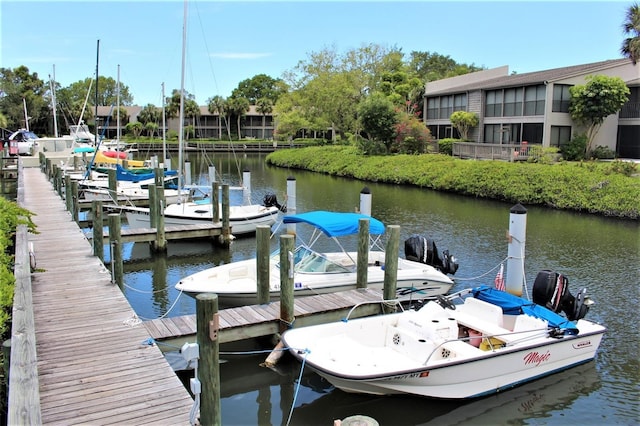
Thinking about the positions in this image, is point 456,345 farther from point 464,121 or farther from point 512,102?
point 464,121

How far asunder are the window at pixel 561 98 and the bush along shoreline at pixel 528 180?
7.40 meters

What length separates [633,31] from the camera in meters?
32.2

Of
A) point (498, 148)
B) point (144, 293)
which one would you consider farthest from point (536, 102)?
point (144, 293)

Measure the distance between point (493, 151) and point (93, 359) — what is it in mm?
34165

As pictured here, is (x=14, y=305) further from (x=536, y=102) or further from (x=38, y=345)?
(x=536, y=102)

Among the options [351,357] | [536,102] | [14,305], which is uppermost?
[536,102]

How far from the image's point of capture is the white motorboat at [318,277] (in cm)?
1207

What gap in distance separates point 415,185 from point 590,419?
30.8 metres

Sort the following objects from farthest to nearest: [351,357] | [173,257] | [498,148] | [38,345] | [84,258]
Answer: [498,148]
[173,257]
[84,258]
[351,357]
[38,345]

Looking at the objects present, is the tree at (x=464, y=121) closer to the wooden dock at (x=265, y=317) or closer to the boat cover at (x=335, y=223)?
the boat cover at (x=335, y=223)

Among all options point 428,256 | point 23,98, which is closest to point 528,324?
point 428,256

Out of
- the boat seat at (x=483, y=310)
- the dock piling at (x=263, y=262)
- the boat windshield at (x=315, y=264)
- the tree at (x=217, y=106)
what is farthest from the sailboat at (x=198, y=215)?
the tree at (x=217, y=106)

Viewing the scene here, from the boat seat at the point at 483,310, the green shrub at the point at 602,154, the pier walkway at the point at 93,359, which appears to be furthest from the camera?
the green shrub at the point at 602,154

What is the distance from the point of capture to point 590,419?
8.71 metres
